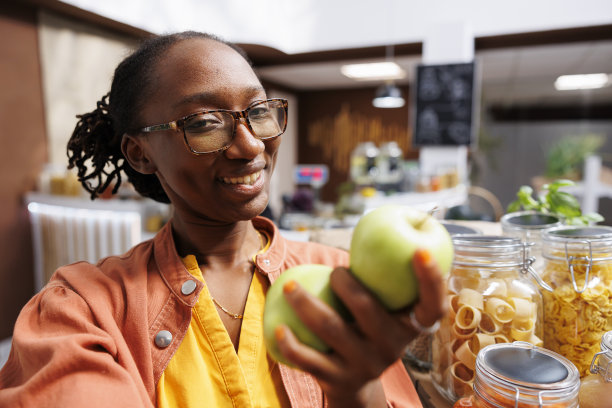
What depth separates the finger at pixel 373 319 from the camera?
1.35ft

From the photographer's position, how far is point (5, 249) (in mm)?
3355

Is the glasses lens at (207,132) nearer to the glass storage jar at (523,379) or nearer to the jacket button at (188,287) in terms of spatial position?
the jacket button at (188,287)

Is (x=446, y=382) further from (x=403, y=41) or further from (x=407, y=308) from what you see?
(x=403, y=41)

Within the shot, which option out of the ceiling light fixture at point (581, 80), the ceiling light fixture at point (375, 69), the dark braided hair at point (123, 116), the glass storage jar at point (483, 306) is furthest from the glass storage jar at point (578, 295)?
the ceiling light fixture at point (581, 80)

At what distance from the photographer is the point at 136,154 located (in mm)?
884

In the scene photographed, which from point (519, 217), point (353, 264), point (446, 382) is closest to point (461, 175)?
point (519, 217)

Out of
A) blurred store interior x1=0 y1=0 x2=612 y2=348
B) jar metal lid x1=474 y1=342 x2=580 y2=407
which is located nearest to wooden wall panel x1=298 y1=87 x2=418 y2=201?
blurred store interior x1=0 y1=0 x2=612 y2=348

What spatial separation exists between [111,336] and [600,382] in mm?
789

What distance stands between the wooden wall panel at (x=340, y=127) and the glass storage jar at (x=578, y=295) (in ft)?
21.6

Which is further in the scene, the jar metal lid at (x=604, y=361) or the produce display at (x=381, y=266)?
the jar metal lid at (x=604, y=361)

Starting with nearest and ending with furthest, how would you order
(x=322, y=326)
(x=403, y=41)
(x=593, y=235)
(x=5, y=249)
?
(x=322, y=326)
(x=593, y=235)
(x=5, y=249)
(x=403, y=41)

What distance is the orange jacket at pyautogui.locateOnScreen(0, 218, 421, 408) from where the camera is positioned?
0.55 metres

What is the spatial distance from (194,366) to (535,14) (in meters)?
4.79

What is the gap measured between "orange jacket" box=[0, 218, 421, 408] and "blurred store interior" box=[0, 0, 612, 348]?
975 millimetres
